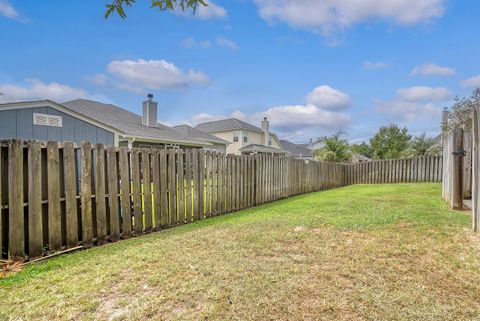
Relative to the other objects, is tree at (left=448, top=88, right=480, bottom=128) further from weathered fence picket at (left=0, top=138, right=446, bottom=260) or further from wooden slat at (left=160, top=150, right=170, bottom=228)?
wooden slat at (left=160, top=150, right=170, bottom=228)

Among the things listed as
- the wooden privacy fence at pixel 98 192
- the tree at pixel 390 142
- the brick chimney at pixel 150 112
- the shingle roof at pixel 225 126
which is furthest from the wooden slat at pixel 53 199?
the tree at pixel 390 142

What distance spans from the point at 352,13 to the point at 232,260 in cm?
808

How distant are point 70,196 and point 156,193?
1.54 m

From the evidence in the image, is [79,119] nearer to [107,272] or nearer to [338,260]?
[107,272]

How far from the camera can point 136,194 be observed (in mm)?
4906

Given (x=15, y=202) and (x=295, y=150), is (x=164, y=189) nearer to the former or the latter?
(x=15, y=202)

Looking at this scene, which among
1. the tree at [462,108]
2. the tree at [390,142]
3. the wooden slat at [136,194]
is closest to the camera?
the wooden slat at [136,194]

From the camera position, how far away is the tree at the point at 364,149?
29.9 metres

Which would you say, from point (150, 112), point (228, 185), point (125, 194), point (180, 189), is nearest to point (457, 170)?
point (228, 185)

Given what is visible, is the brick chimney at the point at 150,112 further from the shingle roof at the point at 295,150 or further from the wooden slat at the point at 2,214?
the shingle roof at the point at 295,150

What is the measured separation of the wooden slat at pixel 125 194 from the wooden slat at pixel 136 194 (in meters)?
0.11

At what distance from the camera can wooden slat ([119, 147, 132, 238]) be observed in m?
4.68

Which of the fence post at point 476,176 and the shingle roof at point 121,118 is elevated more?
the shingle roof at point 121,118

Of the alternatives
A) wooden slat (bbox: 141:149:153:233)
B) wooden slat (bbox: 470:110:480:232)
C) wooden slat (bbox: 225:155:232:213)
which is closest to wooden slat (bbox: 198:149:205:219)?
wooden slat (bbox: 225:155:232:213)
